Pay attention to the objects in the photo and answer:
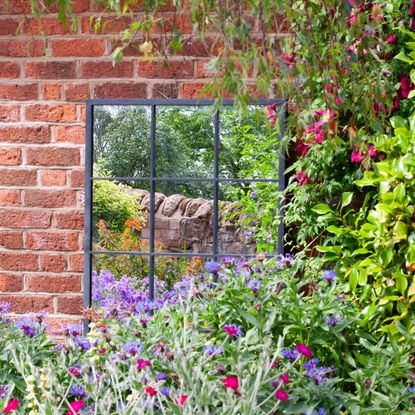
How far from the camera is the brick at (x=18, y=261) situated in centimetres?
381

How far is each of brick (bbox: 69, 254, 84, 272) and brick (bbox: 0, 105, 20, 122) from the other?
2.39 feet

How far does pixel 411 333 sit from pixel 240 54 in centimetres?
165

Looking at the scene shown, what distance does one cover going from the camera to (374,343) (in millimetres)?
3143

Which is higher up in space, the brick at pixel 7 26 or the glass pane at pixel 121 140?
the brick at pixel 7 26

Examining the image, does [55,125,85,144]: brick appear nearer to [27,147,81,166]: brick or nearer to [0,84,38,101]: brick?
[27,147,81,166]: brick

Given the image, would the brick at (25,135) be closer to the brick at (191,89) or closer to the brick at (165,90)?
the brick at (165,90)

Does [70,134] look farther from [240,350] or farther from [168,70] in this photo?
[240,350]

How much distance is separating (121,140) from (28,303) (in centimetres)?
145

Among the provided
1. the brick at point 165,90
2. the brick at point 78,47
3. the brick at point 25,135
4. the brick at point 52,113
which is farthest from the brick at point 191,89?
the brick at point 25,135

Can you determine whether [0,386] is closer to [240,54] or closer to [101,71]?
[240,54]

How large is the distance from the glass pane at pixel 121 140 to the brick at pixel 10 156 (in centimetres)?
106

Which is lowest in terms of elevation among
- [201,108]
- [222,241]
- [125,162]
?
[222,241]

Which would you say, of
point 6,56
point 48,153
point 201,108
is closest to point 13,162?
point 48,153

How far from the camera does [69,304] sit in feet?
12.4
